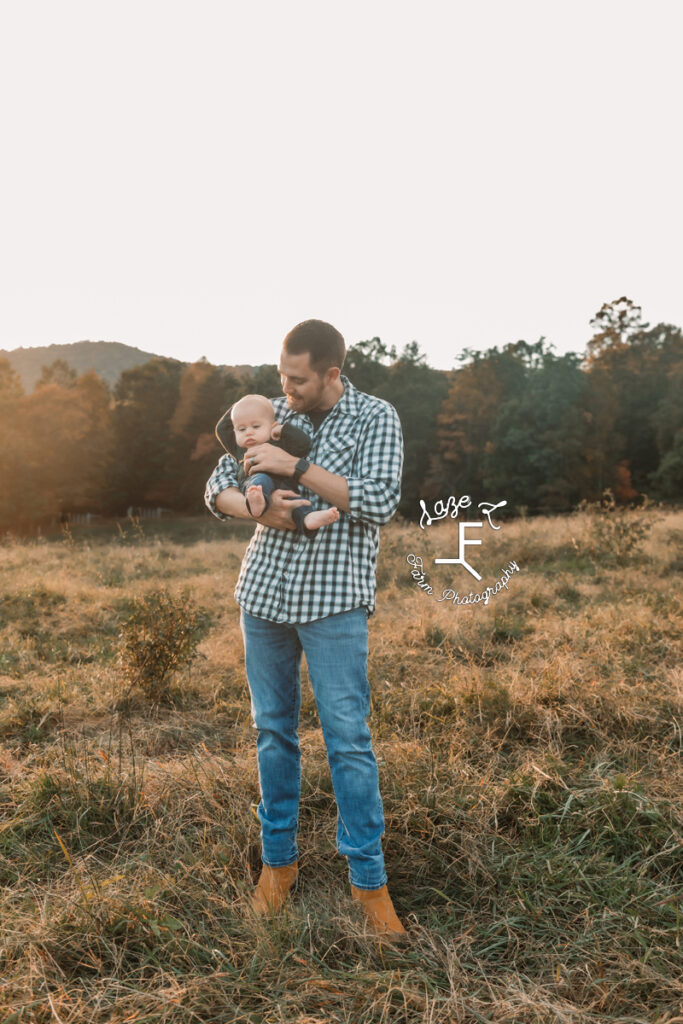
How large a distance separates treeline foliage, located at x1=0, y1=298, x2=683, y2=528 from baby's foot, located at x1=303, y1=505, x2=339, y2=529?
29.7m

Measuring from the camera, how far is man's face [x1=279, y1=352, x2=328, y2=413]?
2117mm

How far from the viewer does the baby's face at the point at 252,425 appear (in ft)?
7.30

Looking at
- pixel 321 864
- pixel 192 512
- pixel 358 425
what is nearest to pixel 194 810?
pixel 321 864

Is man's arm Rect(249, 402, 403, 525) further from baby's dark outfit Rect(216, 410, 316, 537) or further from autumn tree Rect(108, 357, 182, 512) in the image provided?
autumn tree Rect(108, 357, 182, 512)

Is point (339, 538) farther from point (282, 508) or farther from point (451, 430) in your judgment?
point (451, 430)

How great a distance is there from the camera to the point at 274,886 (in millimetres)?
2283

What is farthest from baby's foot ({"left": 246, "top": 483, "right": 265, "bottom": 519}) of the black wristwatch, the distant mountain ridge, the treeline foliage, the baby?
the distant mountain ridge

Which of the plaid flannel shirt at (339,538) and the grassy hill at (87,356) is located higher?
the grassy hill at (87,356)

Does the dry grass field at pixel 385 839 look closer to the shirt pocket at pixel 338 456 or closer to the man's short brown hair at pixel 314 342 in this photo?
the shirt pocket at pixel 338 456

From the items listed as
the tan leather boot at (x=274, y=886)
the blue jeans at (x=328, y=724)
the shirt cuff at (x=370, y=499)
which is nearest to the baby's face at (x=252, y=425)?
the shirt cuff at (x=370, y=499)

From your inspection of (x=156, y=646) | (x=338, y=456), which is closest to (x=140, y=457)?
(x=156, y=646)

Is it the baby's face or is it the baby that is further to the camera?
the baby's face

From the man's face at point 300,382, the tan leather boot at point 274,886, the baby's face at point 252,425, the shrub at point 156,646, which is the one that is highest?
the man's face at point 300,382

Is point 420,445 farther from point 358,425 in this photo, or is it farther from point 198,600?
point 358,425
